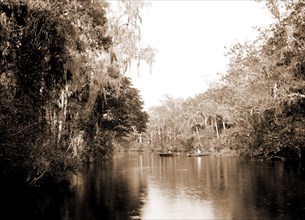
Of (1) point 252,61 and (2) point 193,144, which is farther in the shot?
(2) point 193,144

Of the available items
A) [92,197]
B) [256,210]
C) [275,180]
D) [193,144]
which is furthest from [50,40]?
[193,144]

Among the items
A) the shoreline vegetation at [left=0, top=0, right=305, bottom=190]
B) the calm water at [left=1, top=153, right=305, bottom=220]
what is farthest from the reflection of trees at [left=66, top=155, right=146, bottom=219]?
the shoreline vegetation at [left=0, top=0, right=305, bottom=190]

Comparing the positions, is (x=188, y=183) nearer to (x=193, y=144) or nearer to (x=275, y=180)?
(x=275, y=180)

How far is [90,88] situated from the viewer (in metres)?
28.7

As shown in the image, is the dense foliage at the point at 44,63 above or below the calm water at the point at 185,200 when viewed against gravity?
above

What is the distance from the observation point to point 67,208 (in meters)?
14.6

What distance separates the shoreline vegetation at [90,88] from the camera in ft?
42.1

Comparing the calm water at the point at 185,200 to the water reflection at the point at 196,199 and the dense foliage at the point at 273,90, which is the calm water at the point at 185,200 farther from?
the dense foliage at the point at 273,90

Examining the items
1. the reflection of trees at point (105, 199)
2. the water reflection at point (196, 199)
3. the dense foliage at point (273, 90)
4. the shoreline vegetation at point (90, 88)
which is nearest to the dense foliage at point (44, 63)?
the shoreline vegetation at point (90, 88)

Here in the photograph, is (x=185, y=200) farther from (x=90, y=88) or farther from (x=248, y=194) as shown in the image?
(x=90, y=88)

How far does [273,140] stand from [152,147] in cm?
5578

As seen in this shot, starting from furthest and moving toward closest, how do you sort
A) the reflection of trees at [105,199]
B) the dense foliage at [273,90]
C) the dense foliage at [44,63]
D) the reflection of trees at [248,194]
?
the dense foliage at [273,90], the reflection of trees at [105,199], the reflection of trees at [248,194], the dense foliage at [44,63]

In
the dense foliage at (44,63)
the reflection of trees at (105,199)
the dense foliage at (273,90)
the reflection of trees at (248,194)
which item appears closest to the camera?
the dense foliage at (44,63)

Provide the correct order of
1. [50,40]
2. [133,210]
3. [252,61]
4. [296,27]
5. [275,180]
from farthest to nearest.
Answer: [252,61], [296,27], [275,180], [133,210], [50,40]
